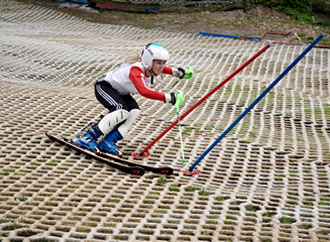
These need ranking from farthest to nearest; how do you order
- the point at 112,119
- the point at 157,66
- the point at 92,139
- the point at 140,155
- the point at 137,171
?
the point at 140,155 < the point at 92,139 < the point at 112,119 < the point at 157,66 < the point at 137,171

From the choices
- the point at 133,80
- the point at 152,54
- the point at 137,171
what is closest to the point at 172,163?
the point at 137,171

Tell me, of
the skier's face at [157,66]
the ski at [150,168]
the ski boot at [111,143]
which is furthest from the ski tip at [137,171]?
the skier's face at [157,66]

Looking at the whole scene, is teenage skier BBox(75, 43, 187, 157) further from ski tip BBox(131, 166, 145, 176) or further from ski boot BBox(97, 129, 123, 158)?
ski tip BBox(131, 166, 145, 176)

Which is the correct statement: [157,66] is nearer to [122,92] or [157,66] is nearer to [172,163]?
[122,92]

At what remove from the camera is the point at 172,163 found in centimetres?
498

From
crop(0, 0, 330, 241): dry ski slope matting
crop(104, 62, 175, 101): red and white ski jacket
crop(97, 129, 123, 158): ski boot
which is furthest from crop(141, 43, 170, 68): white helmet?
crop(0, 0, 330, 241): dry ski slope matting

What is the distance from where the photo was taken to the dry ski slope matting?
3.51 meters

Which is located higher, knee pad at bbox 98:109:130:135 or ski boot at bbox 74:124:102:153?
knee pad at bbox 98:109:130:135

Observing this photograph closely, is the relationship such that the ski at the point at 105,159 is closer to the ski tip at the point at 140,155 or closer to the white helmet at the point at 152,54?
the ski tip at the point at 140,155

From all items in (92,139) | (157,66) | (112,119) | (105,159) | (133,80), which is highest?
(157,66)

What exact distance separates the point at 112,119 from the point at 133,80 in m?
0.53

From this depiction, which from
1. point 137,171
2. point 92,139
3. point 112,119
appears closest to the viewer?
point 137,171

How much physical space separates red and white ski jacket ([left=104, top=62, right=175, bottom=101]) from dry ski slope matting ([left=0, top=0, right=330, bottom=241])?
0.87m

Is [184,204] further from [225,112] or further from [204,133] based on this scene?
[225,112]
